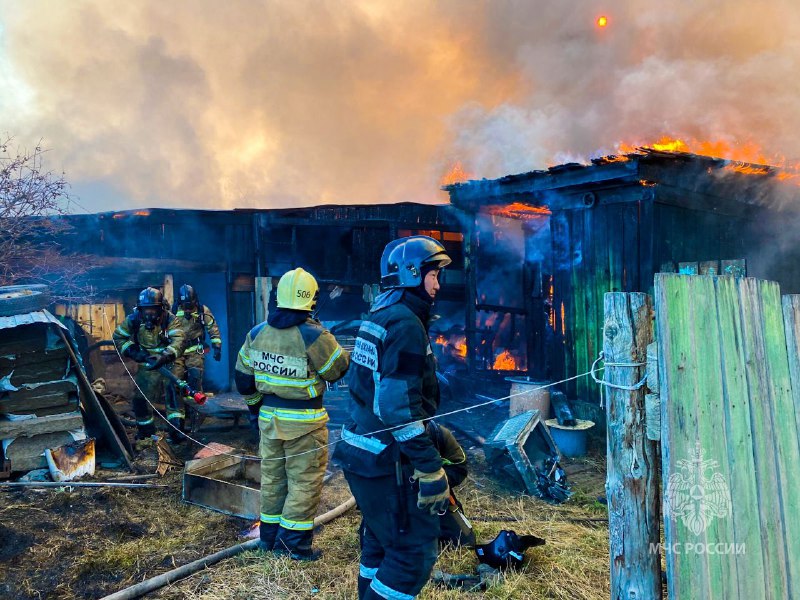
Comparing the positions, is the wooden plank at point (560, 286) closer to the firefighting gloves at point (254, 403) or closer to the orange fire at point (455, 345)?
the orange fire at point (455, 345)

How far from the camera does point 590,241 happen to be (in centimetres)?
827

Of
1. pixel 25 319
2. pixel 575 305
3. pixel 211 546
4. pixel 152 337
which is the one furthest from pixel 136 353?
pixel 575 305

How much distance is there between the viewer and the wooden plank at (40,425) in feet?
19.9

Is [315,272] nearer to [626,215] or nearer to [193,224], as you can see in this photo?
[193,224]

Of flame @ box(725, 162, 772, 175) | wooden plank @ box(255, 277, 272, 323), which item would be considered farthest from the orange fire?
flame @ box(725, 162, 772, 175)

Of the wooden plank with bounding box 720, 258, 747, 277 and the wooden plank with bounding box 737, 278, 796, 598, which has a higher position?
the wooden plank with bounding box 720, 258, 747, 277

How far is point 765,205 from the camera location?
9.64 meters

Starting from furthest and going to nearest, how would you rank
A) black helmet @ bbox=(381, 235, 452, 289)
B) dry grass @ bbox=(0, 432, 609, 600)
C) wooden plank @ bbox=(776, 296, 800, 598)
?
1. dry grass @ bbox=(0, 432, 609, 600)
2. black helmet @ bbox=(381, 235, 452, 289)
3. wooden plank @ bbox=(776, 296, 800, 598)

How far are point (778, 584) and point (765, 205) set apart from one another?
9267mm

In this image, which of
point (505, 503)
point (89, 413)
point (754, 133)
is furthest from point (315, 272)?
point (754, 133)

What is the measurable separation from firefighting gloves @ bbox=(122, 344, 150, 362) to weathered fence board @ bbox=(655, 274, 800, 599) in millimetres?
7837

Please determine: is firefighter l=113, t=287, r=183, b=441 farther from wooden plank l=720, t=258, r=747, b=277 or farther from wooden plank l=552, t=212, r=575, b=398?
wooden plank l=720, t=258, r=747, b=277

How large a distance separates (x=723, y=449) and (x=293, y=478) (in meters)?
3.42

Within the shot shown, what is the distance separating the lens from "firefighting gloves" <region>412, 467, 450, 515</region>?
3037 millimetres
